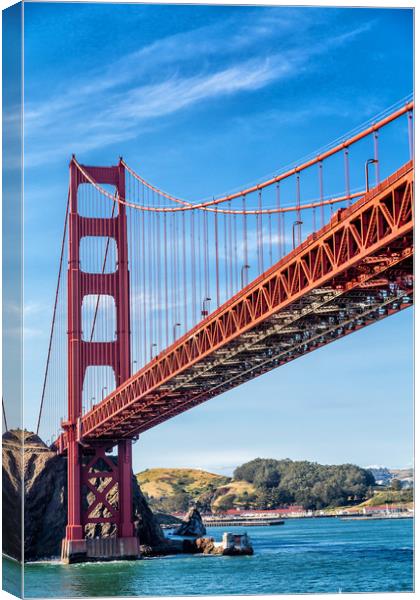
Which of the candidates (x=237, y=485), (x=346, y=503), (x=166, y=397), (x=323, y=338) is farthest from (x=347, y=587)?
(x=237, y=485)

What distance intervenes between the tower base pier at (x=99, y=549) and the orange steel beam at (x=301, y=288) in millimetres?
6288

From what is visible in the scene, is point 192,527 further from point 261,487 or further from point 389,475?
point 261,487

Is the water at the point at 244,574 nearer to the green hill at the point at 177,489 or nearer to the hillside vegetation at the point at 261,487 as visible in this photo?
the hillside vegetation at the point at 261,487

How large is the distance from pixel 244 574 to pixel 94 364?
1018 cm

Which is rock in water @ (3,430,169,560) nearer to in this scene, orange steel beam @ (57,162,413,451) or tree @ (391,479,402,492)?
orange steel beam @ (57,162,413,451)

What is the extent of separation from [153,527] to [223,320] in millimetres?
23990

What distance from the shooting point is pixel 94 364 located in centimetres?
4566

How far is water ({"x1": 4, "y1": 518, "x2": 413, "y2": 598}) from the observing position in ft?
103

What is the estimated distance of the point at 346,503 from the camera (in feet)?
313

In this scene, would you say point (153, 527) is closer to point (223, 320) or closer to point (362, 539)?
point (362, 539)

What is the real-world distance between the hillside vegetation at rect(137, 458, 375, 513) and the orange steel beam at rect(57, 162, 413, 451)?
48.2 metres

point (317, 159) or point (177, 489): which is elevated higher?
point (317, 159)

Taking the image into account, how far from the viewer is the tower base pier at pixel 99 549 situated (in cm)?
4466

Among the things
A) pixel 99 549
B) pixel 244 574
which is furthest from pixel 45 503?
pixel 244 574
